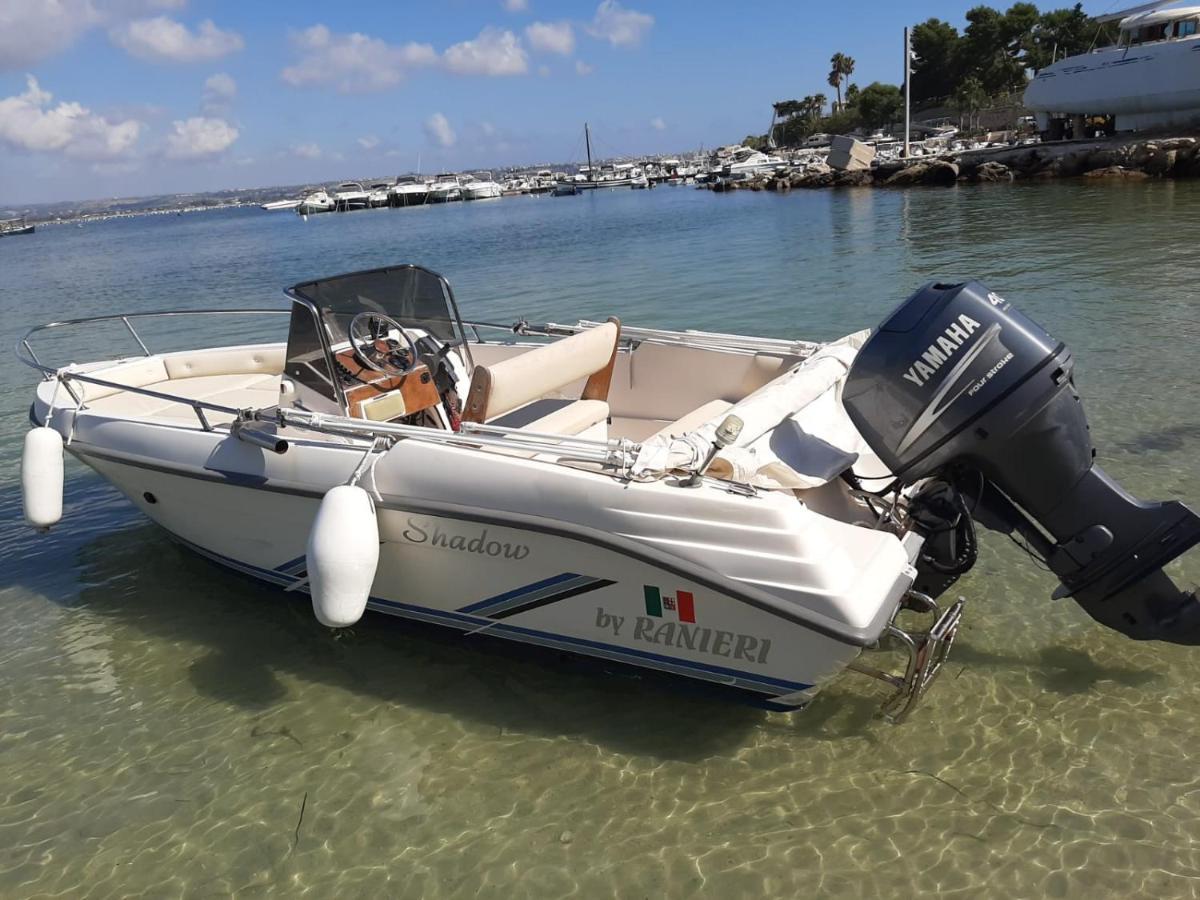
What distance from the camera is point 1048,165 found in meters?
35.0

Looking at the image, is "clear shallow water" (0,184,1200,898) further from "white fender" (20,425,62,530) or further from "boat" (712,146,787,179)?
"boat" (712,146,787,179)

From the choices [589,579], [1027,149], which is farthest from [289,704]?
[1027,149]

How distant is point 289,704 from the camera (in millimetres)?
4145

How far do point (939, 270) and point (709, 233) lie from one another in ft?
49.0

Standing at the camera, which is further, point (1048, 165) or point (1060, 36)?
point (1060, 36)

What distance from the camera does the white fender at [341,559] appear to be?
140 inches

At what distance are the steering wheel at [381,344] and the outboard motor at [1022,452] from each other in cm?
265

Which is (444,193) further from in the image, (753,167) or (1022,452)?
(1022,452)

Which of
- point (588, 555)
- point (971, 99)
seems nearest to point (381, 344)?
point (588, 555)

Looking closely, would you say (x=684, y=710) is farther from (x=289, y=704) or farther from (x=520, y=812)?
(x=289, y=704)

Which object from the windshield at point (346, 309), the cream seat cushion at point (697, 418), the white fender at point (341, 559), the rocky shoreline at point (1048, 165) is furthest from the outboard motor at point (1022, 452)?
the rocky shoreline at point (1048, 165)

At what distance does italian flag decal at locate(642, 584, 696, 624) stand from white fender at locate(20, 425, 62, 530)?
383 cm

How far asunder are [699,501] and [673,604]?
442 millimetres

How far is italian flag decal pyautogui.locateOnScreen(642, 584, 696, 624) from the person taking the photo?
3.32 metres
